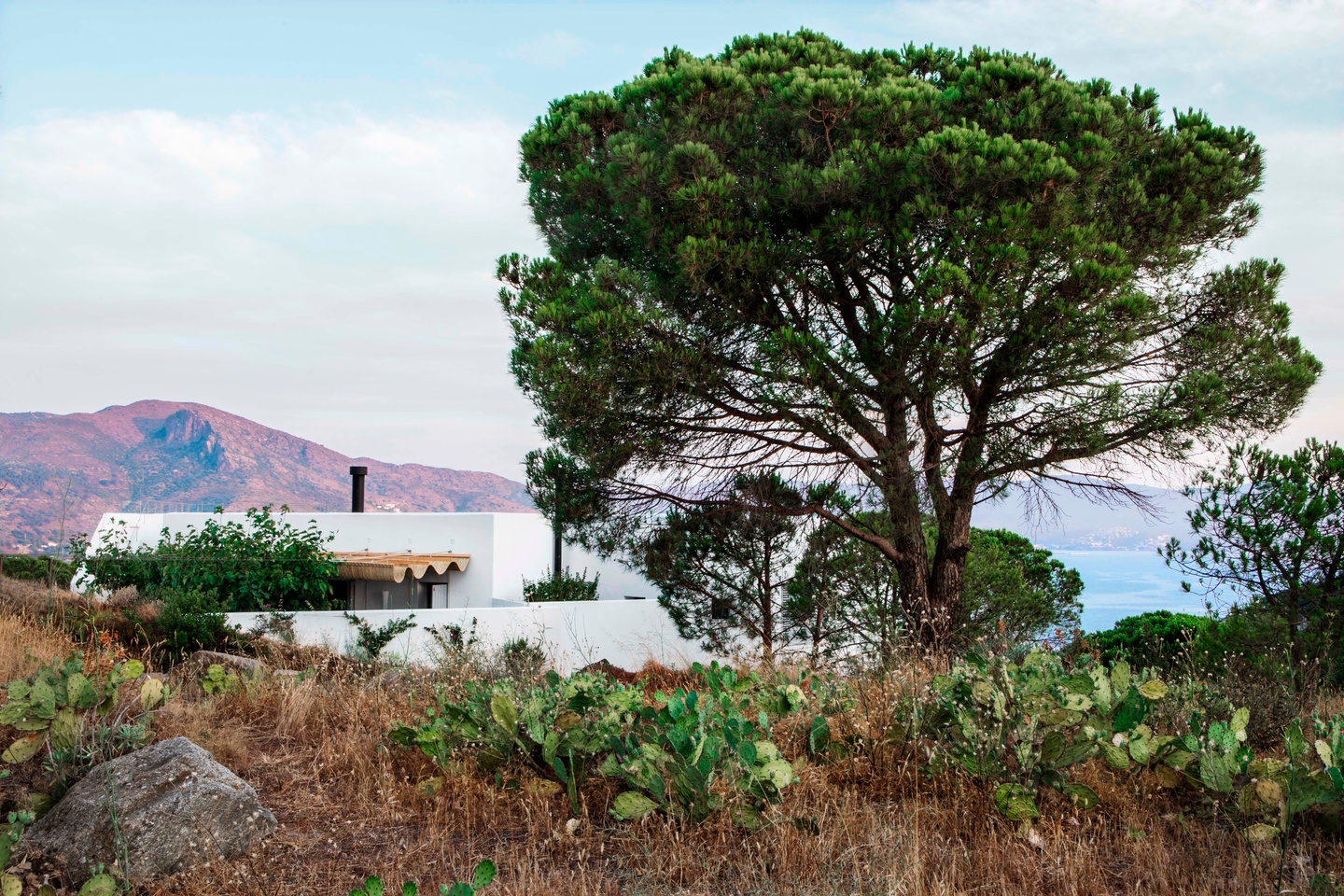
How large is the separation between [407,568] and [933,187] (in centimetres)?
1253

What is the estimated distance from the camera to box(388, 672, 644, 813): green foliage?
12.0 feet

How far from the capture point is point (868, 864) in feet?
9.01

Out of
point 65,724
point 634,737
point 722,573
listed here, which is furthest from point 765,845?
point 722,573

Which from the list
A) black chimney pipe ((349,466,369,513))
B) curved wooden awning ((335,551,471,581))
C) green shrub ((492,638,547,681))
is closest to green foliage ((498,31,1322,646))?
green shrub ((492,638,547,681))

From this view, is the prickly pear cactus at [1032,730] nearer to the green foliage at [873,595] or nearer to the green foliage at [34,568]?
the green foliage at [873,595]

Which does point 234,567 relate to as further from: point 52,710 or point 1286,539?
point 1286,539

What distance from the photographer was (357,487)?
21.5 m

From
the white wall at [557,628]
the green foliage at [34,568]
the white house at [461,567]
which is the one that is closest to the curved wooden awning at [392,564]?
the white house at [461,567]

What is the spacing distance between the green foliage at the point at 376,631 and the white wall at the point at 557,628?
0.12m

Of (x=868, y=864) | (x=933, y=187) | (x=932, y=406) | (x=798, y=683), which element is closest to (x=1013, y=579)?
(x=932, y=406)

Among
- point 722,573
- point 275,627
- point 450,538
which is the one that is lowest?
point 275,627

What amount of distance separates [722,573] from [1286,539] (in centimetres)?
627

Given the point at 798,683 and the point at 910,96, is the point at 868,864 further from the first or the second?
the point at 910,96

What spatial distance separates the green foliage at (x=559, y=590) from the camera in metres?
18.0
